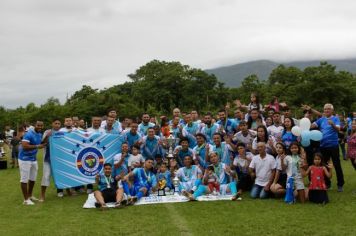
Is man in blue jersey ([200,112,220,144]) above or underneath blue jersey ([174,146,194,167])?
above

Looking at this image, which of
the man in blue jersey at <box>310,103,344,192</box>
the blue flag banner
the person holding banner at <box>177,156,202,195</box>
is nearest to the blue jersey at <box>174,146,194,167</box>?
the person holding banner at <box>177,156,202,195</box>

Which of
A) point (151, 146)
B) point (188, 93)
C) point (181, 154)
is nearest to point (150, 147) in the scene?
point (151, 146)

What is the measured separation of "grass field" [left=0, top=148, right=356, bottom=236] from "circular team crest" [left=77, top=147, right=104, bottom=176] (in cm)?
126

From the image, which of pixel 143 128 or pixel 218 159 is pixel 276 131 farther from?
pixel 143 128

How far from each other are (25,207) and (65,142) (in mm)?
2064

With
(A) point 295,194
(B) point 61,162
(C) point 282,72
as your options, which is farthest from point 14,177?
(C) point 282,72

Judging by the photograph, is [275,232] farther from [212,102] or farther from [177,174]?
[212,102]

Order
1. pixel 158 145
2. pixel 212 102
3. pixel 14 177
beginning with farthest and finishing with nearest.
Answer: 1. pixel 212 102
2. pixel 14 177
3. pixel 158 145

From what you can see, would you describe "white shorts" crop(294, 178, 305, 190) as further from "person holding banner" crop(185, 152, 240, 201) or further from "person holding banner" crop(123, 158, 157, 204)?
"person holding banner" crop(123, 158, 157, 204)

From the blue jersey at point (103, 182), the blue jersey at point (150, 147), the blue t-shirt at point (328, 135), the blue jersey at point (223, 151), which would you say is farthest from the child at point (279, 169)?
the blue jersey at point (103, 182)

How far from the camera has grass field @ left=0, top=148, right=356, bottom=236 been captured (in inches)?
265

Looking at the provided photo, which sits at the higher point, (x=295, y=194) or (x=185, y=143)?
(x=185, y=143)

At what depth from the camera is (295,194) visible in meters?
8.81

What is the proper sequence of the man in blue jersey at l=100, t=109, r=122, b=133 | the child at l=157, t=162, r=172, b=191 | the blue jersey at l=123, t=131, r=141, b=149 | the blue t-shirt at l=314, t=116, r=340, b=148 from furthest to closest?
the man in blue jersey at l=100, t=109, r=122, b=133
the blue jersey at l=123, t=131, r=141, b=149
the child at l=157, t=162, r=172, b=191
the blue t-shirt at l=314, t=116, r=340, b=148
